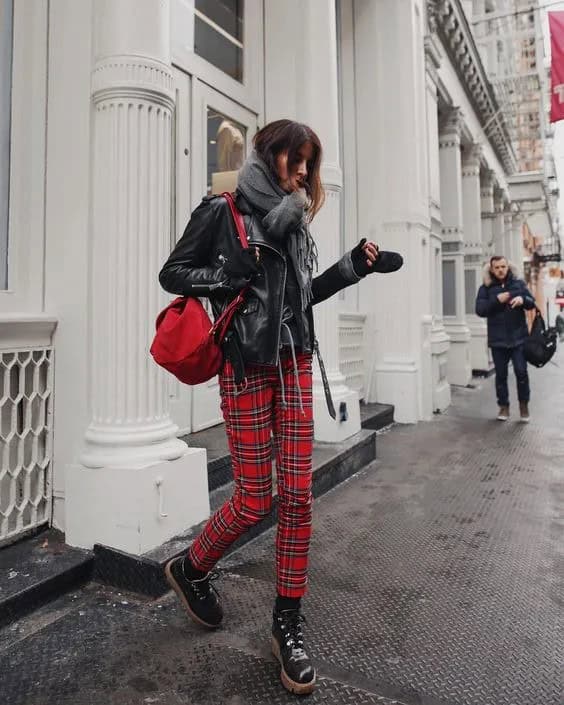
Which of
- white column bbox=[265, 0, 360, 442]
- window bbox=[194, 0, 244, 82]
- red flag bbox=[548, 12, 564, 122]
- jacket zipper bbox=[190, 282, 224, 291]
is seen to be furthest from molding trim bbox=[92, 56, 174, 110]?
red flag bbox=[548, 12, 564, 122]

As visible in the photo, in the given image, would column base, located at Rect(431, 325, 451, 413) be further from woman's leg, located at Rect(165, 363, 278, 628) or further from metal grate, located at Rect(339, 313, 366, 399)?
woman's leg, located at Rect(165, 363, 278, 628)

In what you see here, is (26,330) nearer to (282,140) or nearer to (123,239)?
(123,239)

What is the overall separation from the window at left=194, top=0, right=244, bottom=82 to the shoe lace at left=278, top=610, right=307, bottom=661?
4.16 meters

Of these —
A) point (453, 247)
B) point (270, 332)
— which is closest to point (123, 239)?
point (270, 332)

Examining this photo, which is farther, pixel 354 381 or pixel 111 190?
pixel 354 381

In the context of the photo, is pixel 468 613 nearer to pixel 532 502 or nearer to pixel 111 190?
pixel 532 502

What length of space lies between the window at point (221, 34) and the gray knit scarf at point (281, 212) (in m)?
3.03

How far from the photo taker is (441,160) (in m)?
9.92

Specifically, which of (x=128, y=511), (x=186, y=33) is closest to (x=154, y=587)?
(x=128, y=511)

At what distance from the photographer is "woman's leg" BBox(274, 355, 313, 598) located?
1.88m

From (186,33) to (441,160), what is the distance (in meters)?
6.92

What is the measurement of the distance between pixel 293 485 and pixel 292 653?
21.4 inches

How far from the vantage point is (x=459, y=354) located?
1015cm

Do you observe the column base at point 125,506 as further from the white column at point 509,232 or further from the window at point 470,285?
the white column at point 509,232
